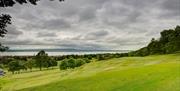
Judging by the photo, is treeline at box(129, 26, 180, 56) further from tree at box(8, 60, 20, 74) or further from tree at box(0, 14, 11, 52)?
tree at box(0, 14, 11, 52)

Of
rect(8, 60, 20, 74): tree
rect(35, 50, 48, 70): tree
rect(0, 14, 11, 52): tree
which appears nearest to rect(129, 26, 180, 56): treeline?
rect(8, 60, 20, 74): tree

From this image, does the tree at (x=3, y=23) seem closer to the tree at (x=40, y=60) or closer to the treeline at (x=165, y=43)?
the treeline at (x=165, y=43)

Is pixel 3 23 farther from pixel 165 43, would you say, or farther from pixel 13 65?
pixel 13 65

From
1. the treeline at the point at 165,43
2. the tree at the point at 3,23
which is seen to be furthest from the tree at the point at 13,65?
the tree at the point at 3,23

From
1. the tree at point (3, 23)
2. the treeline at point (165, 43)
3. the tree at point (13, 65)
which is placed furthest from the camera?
the tree at point (13, 65)

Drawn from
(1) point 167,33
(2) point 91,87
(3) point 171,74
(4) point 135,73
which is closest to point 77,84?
(2) point 91,87

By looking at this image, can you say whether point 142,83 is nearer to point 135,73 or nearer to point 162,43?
point 135,73

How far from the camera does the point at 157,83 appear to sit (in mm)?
35250

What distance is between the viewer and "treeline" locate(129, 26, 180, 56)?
324 ft

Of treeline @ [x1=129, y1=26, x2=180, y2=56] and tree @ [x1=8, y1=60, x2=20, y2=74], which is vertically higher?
treeline @ [x1=129, y1=26, x2=180, y2=56]

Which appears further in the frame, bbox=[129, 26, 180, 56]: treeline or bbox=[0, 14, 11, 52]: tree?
bbox=[129, 26, 180, 56]: treeline

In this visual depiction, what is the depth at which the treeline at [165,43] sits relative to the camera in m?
98.9

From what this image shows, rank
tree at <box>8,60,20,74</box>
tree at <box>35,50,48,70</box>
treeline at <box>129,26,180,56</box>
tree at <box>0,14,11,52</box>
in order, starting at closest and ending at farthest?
1. tree at <box>0,14,11,52</box>
2. treeline at <box>129,26,180,56</box>
3. tree at <box>8,60,20,74</box>
4. tree at <box>35,50,48,70</box>

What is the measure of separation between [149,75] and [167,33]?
6752 centimetres
